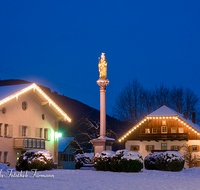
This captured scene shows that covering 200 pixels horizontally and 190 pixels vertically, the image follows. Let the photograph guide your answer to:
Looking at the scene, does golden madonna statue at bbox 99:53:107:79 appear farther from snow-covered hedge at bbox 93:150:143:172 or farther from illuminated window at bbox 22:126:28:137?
illuminated window at bbox 22:126:28:137

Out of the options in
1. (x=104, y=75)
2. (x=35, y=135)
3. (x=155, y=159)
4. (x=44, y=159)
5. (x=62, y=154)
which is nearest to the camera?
(x=44, y=159)

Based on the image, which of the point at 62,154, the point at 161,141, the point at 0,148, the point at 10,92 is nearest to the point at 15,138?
the point at 0,148

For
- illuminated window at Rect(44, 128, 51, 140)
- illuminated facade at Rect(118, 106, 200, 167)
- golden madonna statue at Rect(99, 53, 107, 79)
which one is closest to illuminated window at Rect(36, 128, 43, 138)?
illuminated window at Rect(44, 128, 51, 140)

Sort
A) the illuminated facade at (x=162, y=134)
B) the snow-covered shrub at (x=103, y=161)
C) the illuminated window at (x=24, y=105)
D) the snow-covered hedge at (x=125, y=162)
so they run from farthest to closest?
the illuminated facade at (x=162, y=134)
the illuminated window at (x=24, y=105)
the snow-covered shrub at (x=103, y=161)
the snow-covered hedge at (x=125, y=162)

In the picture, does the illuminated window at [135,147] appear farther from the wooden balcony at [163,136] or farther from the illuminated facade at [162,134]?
the wooden balcony at [163,136]

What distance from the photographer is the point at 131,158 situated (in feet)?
89.0

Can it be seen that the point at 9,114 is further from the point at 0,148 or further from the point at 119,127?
the point at 119,127

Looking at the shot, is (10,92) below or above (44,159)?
above

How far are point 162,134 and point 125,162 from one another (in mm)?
28650

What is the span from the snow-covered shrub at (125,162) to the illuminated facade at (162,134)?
88.5 ft

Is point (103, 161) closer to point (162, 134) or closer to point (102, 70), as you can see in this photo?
point (102, 70)

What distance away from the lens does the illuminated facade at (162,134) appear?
176ft

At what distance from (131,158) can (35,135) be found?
1737 centimetres

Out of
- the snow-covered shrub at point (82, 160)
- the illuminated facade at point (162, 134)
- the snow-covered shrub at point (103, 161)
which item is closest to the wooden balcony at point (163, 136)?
the illuminated facade at point (162, 134)
